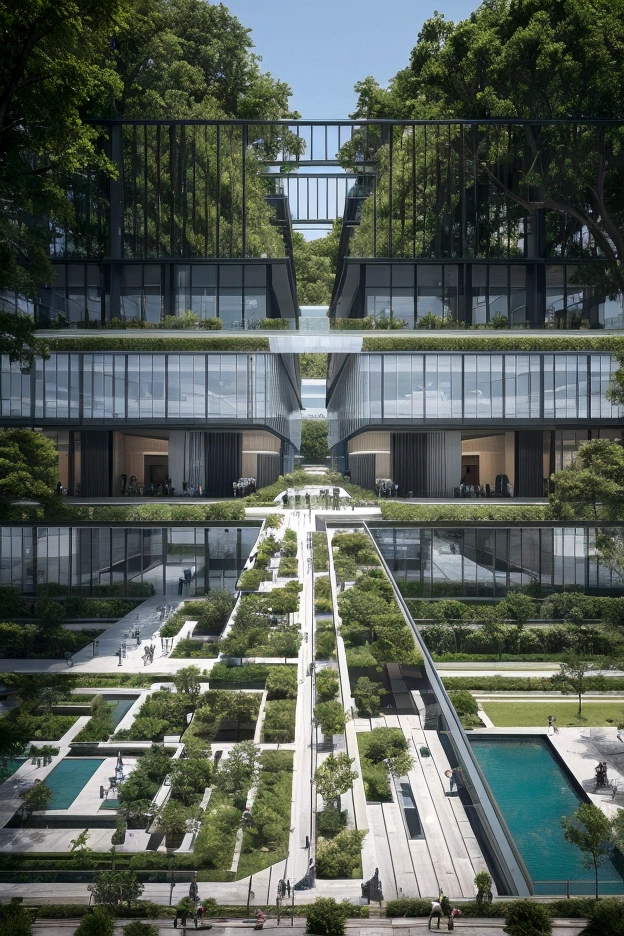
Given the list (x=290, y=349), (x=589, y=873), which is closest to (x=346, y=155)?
(x=290, y=349)

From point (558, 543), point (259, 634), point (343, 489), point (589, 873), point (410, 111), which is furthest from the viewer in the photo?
point (410, 111)

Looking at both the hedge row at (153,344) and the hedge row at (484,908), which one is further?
the hedge row at (153,344)

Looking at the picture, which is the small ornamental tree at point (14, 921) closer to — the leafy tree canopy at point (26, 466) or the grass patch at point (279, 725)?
the grass patch at point (279, 725)

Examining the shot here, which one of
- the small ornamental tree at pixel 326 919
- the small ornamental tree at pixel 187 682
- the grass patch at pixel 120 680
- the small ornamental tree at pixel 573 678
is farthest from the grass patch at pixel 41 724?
the small ornamental tree at pixel 573 678

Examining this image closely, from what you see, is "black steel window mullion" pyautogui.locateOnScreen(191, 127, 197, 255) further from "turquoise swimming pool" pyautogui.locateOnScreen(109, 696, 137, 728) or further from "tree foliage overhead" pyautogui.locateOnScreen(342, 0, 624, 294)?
"turquoise swimming pool" pyautogui.locateOnScreen(109, 696, 137, 728)

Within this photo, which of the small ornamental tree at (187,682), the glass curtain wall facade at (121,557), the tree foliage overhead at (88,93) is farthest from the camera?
the glass curtain wall facade at (121,557)

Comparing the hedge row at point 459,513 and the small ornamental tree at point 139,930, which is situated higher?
the hedge row at point 459,513

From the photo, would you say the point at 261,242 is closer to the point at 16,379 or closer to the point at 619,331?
the point at 16,379
